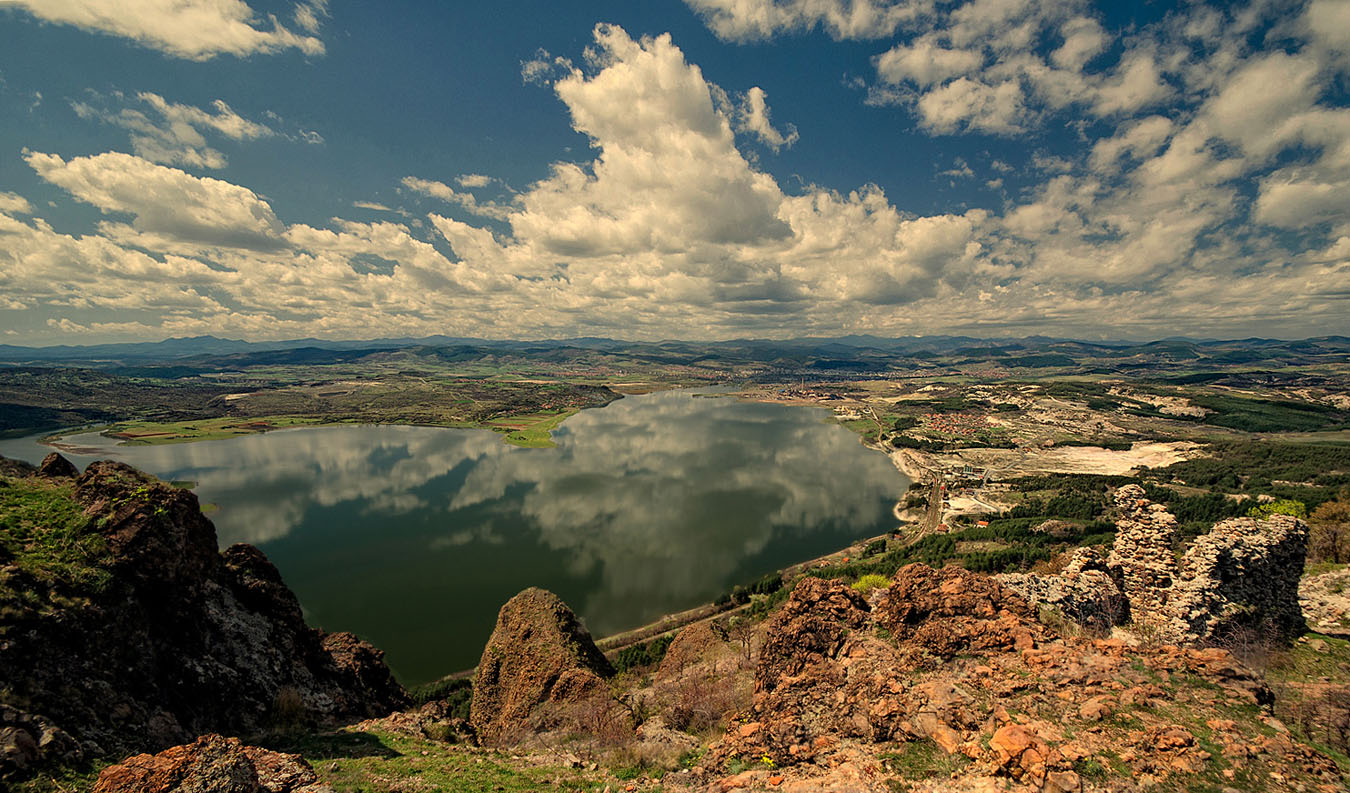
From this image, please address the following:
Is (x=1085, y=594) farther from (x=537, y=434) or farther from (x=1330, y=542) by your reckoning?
(x=537, y=434)

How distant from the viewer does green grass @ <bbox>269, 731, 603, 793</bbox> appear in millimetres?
12117

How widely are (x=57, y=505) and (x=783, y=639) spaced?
25354 mm

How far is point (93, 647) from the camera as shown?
12047mm

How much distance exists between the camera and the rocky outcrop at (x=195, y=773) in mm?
7863

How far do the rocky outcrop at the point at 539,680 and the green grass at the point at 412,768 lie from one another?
4802 millimetres

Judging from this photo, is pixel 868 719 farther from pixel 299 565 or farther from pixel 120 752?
pixel 299 565

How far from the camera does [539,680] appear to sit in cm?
2273

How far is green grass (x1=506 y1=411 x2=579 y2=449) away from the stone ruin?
110 meters

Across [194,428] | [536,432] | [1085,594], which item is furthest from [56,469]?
[194,428]

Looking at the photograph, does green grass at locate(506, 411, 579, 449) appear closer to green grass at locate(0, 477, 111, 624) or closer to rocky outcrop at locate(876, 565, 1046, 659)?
green grass at locate(0, 477, 111, 624)

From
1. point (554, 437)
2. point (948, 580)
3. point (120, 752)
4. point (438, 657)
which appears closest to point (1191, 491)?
point (948, 580)

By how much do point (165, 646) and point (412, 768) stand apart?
29.2 feet

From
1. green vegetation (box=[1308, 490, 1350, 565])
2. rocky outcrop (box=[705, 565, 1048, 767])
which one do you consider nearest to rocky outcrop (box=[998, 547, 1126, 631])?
rocky outcrop (box=[705, 565, 1048, 767])

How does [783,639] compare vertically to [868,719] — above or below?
below
